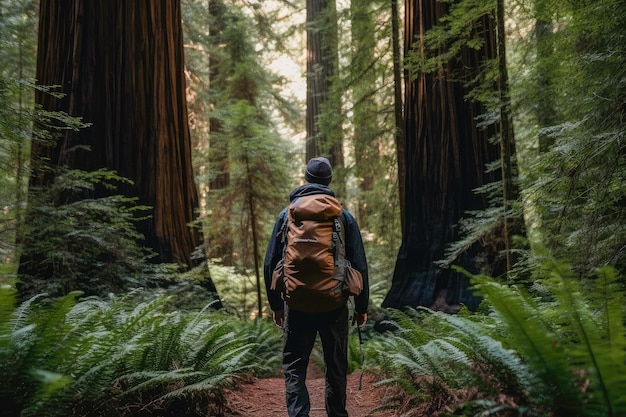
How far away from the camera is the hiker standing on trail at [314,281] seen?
2.98m

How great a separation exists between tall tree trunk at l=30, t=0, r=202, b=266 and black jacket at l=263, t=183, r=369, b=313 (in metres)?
3.64

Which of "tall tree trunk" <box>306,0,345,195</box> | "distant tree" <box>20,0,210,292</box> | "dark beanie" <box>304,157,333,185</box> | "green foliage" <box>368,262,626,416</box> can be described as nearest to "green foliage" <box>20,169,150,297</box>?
"distant tree" <box>20,0,210,292</box>

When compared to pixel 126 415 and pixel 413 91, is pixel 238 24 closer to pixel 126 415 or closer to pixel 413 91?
pixel 413 91

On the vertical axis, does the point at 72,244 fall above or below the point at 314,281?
above

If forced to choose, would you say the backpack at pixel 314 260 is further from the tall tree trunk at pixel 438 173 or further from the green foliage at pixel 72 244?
the tall tree trunk at pixel 438 173

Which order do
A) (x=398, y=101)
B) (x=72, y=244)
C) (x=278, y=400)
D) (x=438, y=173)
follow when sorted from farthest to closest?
(x=398, y=101) → (x=438, y=173) → (x=72, y=244) → (x=278, y=400)

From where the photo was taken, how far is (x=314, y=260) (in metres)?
2.95

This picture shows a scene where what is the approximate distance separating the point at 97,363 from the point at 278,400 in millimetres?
2487

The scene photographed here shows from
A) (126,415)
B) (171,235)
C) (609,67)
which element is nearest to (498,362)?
(126,415)

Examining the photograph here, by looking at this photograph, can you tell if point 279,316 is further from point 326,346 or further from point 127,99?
point 127,99

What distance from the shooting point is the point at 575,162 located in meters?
3.66

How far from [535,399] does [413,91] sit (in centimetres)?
610

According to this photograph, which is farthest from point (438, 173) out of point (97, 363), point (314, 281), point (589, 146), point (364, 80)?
point (97, 363)

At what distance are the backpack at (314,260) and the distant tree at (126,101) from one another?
3192mm
